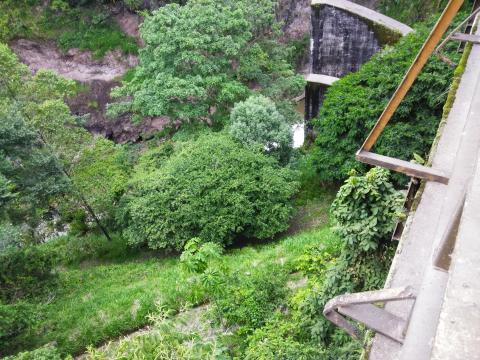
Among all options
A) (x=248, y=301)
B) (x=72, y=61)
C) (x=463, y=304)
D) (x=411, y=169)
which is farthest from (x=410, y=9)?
(x=463, y=304)

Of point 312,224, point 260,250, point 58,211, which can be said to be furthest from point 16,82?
point 312,224

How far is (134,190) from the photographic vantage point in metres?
11.3

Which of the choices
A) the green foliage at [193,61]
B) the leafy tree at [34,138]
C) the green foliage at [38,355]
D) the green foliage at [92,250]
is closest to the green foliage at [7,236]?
the leafy tree at [34,138]

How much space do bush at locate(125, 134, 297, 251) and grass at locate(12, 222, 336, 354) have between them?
2.13 feet

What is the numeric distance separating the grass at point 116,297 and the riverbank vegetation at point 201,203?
0.04 m

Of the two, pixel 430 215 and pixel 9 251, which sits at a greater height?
pixel 430 215

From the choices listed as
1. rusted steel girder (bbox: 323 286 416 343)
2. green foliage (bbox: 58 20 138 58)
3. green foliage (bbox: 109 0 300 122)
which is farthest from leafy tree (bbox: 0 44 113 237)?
green foliage (bbox: 58 20 138 58)

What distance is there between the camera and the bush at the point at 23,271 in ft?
26.3

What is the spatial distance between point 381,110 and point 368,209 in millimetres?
6244

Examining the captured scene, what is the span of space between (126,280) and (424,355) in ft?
28.8

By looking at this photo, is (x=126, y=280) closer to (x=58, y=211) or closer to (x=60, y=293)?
(x=60, y=293)

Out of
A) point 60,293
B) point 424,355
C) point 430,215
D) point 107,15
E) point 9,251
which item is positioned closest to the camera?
point 424,355

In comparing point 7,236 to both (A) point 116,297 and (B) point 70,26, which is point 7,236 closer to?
(A) point 116,297

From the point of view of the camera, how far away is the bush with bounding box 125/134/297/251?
10.3 metres
